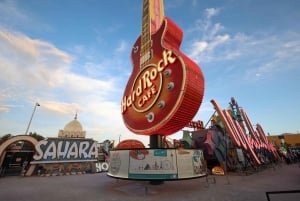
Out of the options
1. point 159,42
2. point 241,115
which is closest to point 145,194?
point 159,42

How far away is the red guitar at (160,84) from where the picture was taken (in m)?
12.4

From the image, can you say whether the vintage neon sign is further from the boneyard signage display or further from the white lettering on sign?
the white lettering on sign

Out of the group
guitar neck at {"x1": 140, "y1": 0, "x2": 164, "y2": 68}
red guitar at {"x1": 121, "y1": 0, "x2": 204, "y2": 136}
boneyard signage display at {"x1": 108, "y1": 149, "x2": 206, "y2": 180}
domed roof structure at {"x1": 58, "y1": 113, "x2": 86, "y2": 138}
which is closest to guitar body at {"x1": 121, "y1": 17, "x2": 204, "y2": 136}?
red guitar at {"x1": 121, "y1": 0, "x2": 204, "y2": 136}

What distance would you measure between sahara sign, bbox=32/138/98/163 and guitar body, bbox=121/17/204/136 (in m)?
10.8

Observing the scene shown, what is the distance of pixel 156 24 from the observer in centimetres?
1816

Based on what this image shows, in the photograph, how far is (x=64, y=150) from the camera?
2220cm

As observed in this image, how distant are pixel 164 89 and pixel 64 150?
17.2 metres

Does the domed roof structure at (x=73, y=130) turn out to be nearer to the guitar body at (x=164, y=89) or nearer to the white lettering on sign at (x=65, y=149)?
the white lettering on sign at (x=65, y=149)

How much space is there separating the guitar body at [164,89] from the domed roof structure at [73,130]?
44.1m

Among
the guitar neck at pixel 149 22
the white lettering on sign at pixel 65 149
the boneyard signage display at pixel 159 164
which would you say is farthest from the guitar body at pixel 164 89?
the white lettering on sign at pixel 65 149

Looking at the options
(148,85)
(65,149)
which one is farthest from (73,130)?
(148,85)

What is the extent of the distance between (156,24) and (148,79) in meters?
7.17

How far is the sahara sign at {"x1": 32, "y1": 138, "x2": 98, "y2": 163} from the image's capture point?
Answer: 67.9 feet

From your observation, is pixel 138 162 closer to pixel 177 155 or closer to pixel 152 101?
pixel 177 155
